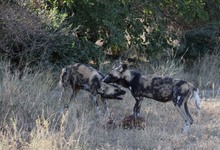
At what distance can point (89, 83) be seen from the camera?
8.81 meters

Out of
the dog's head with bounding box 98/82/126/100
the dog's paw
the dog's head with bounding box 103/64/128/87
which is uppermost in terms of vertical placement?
the dog's head with bounding box 103/64/128/87

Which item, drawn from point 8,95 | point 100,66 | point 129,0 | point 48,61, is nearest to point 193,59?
point 129,0

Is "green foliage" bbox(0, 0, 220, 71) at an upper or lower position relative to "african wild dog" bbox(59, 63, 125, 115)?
upper

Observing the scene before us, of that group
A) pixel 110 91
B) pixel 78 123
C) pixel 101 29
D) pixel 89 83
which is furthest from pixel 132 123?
pixel 101 29

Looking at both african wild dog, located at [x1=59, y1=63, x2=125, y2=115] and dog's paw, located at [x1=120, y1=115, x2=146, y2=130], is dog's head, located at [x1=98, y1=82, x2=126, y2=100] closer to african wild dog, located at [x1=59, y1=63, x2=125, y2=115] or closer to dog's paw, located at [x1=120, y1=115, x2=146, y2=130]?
african wild dog, located at [x1=59, y1=63, x2=125, y2=115]

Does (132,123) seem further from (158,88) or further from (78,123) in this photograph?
(78,123)

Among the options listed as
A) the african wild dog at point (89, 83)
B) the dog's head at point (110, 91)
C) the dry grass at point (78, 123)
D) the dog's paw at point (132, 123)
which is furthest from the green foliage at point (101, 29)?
the dog's paw at point (132, 123)

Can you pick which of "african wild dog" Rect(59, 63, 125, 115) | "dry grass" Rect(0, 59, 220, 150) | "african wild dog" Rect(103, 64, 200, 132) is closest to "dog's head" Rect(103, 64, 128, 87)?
"african wild dog" Rect(103, 64, 200, 132)

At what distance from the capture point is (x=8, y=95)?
8.08 meters

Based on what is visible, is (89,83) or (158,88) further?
(89,83)

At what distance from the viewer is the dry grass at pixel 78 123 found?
6387 mm

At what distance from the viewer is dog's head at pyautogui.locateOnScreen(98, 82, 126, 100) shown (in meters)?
8.52

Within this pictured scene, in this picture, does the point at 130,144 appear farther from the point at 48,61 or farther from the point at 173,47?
the point at 173,47

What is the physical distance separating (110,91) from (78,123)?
143 centimetres
